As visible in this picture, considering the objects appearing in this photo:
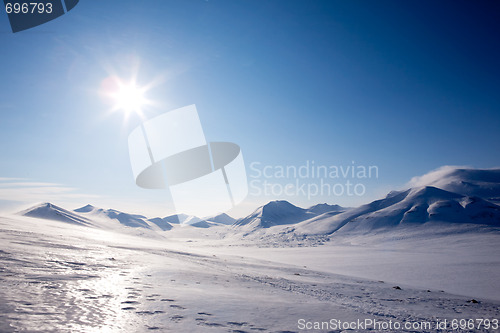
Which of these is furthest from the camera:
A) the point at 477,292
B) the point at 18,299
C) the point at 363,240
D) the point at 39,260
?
the point at 363,240

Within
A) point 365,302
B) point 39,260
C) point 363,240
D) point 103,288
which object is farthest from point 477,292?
point 363,240

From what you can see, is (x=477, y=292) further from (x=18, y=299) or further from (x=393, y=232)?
(x=393, y=232)

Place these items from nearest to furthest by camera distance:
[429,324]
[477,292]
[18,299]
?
[18,299] < [429,324] < [477,292]

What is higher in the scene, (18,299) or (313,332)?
(18,299)

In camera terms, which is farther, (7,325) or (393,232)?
(393,232)

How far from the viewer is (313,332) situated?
271 inches

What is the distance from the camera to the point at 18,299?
6684mm

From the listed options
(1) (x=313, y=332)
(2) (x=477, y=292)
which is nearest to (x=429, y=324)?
(1) (x=313, y=332)

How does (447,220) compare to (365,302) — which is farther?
(447,220)

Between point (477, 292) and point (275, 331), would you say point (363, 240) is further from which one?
point (275, 331)

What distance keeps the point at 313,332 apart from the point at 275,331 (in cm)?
110

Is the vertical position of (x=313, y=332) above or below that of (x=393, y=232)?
above

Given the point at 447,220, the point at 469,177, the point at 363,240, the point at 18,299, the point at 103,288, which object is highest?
the point at 469,177

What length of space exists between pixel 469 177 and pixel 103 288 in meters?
216
